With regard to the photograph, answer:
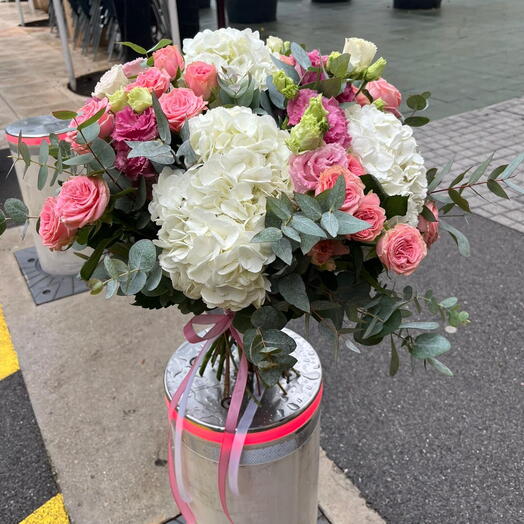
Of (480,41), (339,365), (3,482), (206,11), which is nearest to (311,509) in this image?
(339,365)

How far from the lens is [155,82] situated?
1.31 metres

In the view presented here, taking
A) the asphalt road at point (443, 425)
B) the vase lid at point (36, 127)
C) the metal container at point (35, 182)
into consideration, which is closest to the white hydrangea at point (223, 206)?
the asphalt road at point (443, 425)

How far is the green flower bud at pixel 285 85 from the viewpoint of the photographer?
123cm

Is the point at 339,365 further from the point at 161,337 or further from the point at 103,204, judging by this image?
the point at 103,204

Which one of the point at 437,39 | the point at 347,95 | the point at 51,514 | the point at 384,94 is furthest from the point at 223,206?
the point at 437,39

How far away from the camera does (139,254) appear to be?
1.19 meters

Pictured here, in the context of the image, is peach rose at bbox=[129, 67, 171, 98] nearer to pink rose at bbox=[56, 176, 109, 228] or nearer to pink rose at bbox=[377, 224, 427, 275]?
pink rose at bbox=[56, 176, 109, 228]

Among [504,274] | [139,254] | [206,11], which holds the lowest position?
[206,11]

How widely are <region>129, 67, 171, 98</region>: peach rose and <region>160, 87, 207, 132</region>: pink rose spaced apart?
0.13ft

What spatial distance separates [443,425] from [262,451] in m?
1.43

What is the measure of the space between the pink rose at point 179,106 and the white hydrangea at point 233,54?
0.44 ft

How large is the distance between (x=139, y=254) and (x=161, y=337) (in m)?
2.17

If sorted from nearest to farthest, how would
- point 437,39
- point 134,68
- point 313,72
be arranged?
point 313,72, point 134,68, point 437,39

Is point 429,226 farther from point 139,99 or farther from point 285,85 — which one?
point 139,99
